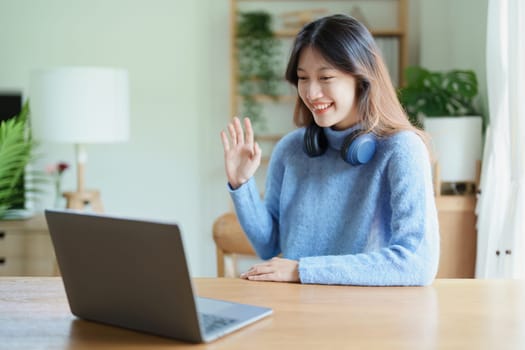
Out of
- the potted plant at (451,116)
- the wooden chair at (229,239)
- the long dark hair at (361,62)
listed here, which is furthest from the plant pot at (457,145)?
the long dark hair at (361,62)

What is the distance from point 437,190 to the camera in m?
3.00

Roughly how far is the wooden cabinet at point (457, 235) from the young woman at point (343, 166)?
1379mm

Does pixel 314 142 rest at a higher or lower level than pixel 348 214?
higher

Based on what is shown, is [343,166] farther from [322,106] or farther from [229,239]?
[229,239]

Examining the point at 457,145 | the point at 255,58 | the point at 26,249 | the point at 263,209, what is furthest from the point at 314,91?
the point at 255,58

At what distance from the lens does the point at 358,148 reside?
1.62 meters

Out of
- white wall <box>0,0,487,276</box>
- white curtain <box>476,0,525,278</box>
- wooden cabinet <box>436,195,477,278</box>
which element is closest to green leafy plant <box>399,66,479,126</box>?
white curtain <box>476,0,525,278</box>

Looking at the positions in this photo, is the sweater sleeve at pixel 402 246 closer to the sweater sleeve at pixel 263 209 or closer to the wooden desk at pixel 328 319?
the wooden desk at pixel 328 319

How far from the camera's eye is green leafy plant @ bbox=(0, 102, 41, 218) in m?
3.57

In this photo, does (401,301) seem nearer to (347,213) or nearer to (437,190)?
(347,213)

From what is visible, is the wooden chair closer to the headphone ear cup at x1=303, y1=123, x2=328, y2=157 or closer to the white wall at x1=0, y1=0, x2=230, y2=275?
the headphone ear cup at x1=303, y1=123, x2=328, y2=157

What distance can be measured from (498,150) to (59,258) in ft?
6.75

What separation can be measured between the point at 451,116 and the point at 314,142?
1678mm

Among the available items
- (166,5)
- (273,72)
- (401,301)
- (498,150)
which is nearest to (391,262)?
(401,301)
